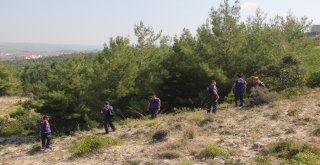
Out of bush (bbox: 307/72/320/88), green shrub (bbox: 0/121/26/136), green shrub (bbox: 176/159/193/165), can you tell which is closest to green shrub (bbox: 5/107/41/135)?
green shrub (bbox: 0/121/26/136)

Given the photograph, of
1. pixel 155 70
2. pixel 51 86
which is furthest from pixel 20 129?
pixel 155 70

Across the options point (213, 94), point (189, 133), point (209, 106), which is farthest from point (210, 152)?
point (209, 106)

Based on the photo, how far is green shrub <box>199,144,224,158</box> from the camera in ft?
42.9

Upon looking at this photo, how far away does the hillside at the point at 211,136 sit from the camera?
44.5ft

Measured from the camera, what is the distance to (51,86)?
109 feet

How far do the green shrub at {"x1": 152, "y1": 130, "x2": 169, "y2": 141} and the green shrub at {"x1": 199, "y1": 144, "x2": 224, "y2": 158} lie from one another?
313 cm

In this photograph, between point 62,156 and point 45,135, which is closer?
point 62,156

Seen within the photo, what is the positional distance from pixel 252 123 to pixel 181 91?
15713 mm

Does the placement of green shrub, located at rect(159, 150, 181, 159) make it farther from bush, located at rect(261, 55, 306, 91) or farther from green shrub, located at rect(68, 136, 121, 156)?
bush, located at rect(261, 55, 306, 91)

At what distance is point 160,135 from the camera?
53.8 feet

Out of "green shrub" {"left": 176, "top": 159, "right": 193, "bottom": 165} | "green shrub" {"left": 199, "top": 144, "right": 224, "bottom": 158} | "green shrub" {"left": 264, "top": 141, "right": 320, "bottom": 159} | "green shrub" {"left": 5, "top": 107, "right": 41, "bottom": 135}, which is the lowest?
"green shrub" {"left": 5, "top": 107, "right": 41, "bottom": 135}

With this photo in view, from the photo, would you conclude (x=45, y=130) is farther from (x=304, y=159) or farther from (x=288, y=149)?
(x=304, y=159)

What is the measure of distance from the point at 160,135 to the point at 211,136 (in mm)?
2184

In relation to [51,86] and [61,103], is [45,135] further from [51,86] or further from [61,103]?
[51,86]
